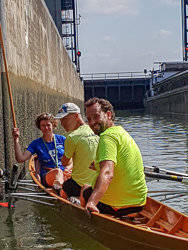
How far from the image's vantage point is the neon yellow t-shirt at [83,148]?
5.50 m

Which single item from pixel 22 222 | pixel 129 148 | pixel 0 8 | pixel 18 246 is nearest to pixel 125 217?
pixel 129 148

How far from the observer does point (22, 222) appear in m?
6.13

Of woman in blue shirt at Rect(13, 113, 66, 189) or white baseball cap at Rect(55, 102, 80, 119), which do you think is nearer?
white baseball cap at Rect(55, 102, 80, 119)

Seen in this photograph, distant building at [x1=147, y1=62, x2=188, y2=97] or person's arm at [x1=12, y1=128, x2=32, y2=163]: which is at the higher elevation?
distant building at [x1=147, y1=62, x2=188, y2=97]

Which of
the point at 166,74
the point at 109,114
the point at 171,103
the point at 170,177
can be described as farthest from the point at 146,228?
the point at 166,74

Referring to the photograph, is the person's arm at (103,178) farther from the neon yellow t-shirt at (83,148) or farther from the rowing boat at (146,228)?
the neon yellow t-shirt at (83,148)

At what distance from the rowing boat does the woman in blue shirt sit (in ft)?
5.10

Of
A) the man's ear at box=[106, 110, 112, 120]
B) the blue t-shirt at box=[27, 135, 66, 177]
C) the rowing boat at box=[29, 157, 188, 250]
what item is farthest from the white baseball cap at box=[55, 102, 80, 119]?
the blue t-shirt at box=[27, 135, 66, 177]

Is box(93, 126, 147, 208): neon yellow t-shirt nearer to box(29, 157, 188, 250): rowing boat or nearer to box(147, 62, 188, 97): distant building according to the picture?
box(29, 157, 188, 250): rowing boat

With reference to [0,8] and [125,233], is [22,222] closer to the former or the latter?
[125,233]

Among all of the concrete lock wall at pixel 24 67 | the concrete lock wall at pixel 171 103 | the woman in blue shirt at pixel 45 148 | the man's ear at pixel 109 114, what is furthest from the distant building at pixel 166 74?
the man's ear at pixel 109 114

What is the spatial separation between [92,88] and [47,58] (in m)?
38.4

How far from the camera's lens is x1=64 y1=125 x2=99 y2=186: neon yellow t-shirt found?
18.1 ft

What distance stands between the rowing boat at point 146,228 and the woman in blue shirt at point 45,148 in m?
1.55
